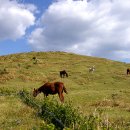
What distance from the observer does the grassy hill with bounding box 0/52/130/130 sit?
64.3 feet

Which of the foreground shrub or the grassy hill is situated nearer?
the foreground shrub

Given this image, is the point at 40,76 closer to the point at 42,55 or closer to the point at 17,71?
the point at 17,71

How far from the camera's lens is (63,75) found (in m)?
54.2

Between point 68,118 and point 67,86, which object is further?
point 67,86

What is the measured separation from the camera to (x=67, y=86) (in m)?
44.8

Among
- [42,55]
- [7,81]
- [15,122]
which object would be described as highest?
[42,55]

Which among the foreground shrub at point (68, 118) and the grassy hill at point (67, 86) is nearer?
the foreground shrub at point (68, 118)

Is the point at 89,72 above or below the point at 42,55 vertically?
below

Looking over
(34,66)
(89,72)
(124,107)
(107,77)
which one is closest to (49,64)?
(34,66)

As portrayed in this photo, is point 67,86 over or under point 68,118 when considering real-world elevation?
over

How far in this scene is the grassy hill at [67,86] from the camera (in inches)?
771

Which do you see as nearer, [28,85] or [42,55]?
[28,85]

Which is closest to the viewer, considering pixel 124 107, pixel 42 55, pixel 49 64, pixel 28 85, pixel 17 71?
pixel 124 107

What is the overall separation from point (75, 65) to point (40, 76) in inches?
721
